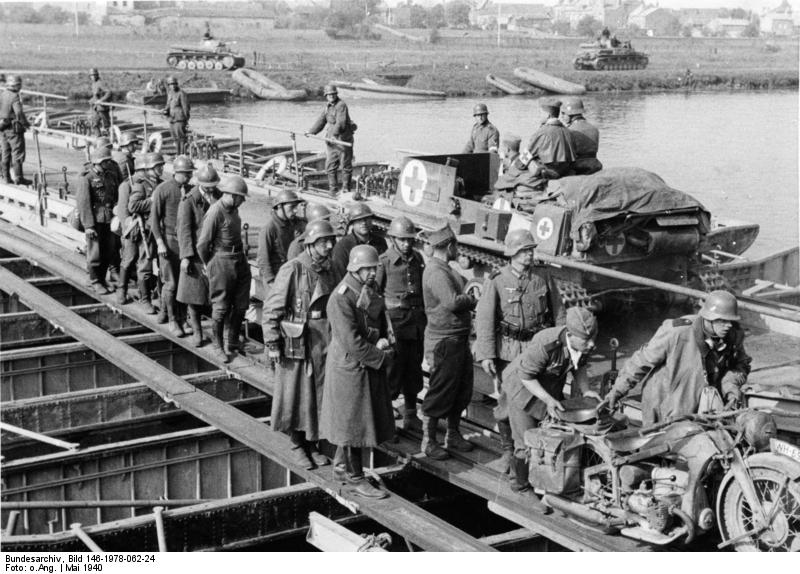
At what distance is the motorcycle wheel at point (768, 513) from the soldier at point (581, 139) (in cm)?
732

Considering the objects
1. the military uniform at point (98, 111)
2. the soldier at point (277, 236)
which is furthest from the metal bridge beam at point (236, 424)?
the military uniform at point (98, 111)

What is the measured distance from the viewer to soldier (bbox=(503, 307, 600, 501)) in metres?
7.27

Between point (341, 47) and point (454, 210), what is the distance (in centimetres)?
6911

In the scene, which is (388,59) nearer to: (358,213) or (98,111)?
(98,111)

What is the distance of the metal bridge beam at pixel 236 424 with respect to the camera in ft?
25.0

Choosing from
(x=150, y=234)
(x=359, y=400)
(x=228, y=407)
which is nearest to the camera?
(x=359, y=400)

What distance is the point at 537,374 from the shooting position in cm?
754

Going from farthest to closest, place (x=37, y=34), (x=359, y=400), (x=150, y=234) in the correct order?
1. (x=37, y=34)
2. (x=150, y=234)
3. (x=359, y=400)

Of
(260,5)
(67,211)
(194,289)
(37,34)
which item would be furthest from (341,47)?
(194,289)

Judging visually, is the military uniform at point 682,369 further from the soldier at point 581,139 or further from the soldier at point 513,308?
the soldier at point 581,139

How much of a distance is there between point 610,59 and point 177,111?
48.6 meters

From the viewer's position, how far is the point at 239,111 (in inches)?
1855

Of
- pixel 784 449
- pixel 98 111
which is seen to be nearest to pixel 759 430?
pixel 784 449
